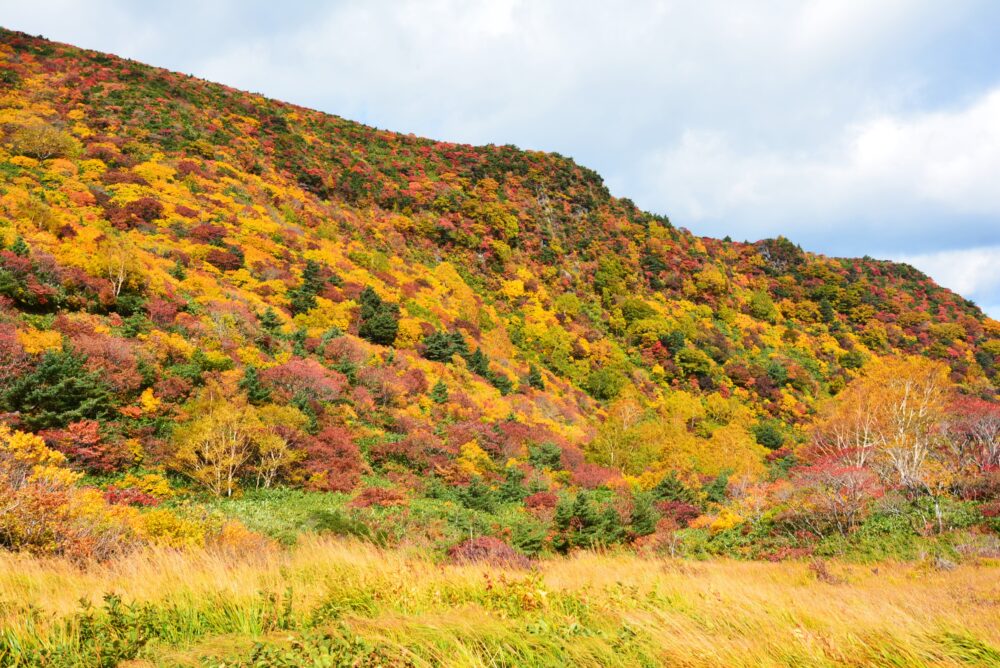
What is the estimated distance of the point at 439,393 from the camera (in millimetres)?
23672

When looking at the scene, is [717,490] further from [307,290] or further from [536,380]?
[307,290]

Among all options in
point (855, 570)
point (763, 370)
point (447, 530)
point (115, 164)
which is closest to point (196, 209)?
point (115, 164)

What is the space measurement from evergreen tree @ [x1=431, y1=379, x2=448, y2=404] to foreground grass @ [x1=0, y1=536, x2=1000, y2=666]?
18009 millimetres

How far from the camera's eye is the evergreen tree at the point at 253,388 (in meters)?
15.8

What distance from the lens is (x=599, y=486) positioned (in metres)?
21.5

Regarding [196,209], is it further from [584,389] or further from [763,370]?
[763,370]

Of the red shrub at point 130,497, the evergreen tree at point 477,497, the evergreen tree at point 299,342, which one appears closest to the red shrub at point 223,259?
the evergreen tree at point 299,342

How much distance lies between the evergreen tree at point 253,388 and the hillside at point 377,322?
9 cm

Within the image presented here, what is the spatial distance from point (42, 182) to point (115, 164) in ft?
18.5

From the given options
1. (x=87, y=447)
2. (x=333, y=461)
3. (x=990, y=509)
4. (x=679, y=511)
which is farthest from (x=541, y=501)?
(x=87, y=447)

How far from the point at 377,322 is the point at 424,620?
932 inches

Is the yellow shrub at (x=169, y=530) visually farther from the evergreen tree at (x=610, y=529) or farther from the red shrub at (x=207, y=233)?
the red shrub at (x=207, y=233)

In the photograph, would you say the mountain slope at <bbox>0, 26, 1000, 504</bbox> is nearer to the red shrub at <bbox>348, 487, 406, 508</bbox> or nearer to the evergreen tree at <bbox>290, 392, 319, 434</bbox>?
the evergreen tree at <bbox>290, 392, 319, 434</bbox>

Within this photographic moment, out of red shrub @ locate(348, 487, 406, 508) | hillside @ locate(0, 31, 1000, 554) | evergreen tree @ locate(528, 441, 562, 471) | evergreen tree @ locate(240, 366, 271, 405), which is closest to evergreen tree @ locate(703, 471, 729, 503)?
hillside @ locate(0, 31, 1000, 554)
